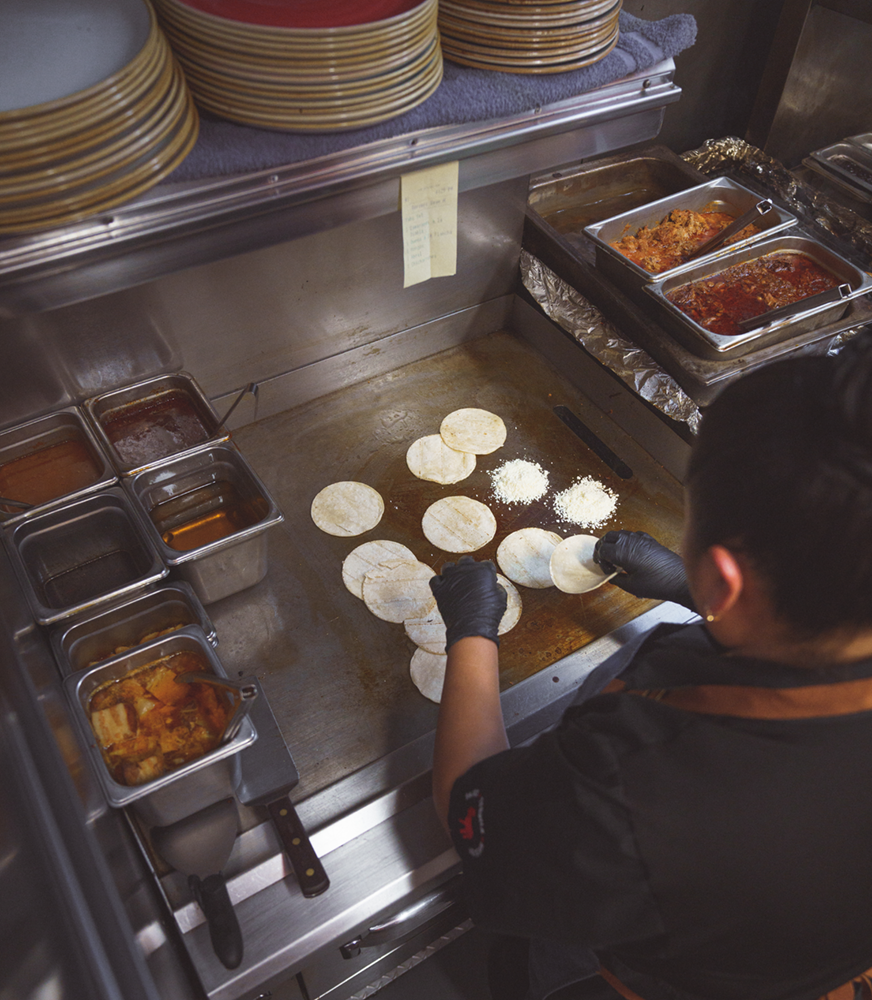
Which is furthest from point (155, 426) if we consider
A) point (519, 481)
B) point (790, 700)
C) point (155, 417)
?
point (790, 700)

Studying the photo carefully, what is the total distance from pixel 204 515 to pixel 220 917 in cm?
94

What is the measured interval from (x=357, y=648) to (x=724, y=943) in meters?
1.09

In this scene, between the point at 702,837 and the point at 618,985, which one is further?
the point at 618,985

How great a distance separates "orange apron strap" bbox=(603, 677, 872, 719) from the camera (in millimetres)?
893

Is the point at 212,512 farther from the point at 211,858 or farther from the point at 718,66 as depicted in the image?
the point at 718,66

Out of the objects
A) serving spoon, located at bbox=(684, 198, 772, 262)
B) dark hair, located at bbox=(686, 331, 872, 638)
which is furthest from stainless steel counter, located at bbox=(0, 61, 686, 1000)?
→ dark hair, located at bbox=(686, 331, 872, 638)

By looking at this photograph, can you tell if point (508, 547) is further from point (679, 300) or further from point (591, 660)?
point (679, 300)

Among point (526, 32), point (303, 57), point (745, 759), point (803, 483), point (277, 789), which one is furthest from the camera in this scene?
point (277, 789)

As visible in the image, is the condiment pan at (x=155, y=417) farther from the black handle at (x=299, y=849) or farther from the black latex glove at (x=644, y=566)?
the black latex glove at (x=644, y=566)

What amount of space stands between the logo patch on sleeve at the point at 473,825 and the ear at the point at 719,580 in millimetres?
505

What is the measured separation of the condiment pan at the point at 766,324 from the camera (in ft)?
6.79

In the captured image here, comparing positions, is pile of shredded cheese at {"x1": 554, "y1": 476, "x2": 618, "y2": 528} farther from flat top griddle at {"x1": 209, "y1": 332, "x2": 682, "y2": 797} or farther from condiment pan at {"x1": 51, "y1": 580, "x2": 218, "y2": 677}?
condiment pan at {"x1": 51, "y1": 580, "x2": 218, "y2": 677}

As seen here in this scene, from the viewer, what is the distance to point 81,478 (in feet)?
5.85

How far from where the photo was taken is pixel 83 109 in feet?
3.04
